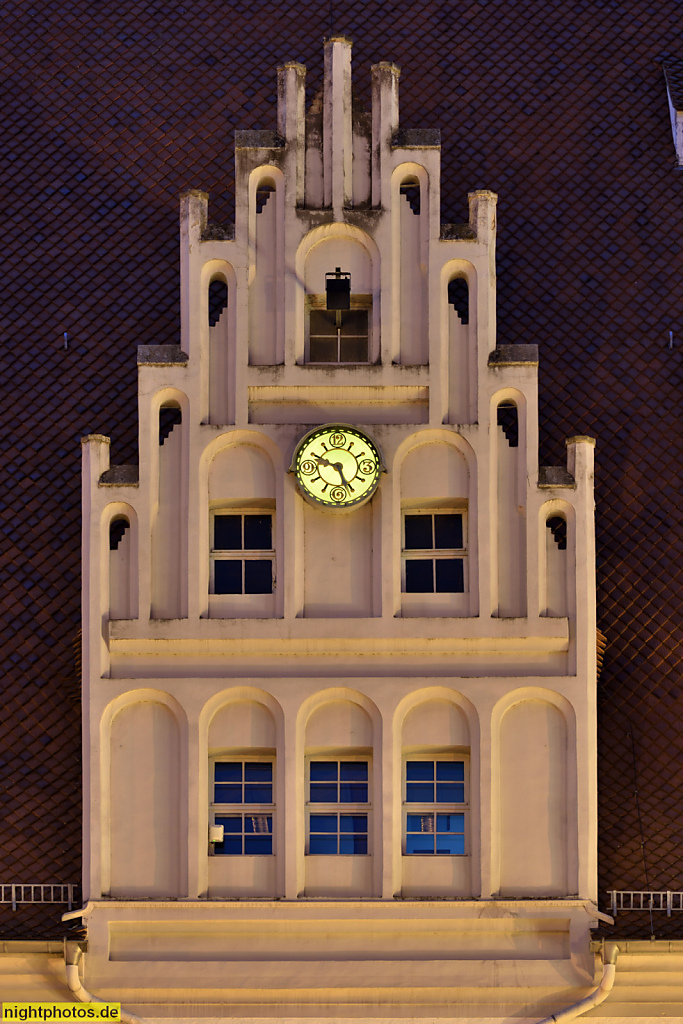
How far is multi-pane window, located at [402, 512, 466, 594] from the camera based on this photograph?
22734mm

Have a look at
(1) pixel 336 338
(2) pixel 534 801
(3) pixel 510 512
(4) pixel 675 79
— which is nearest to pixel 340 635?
(3) pixel 510 512

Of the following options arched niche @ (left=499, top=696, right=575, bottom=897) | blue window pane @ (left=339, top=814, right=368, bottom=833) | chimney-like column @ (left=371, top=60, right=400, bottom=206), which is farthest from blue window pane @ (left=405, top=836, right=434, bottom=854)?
chimney-like column @ (left=371, top=60, right=400, bottom=206)

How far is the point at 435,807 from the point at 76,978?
16.9ft

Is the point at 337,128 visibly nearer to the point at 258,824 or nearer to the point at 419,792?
the point at 419,792

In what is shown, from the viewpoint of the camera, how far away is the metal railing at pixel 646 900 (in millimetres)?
22489

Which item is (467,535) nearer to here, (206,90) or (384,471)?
(384,471)

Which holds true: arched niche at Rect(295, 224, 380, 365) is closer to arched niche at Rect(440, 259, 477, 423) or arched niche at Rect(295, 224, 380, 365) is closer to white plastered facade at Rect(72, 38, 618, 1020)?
white plastered facade at Rect(72, 38, 618, 1020)

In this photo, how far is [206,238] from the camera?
2338 cm

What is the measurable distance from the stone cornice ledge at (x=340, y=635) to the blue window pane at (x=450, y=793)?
1.79 m

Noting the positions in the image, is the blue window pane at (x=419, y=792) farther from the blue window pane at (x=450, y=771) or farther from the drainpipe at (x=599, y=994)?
the drainpipe at (x=599, y=994)

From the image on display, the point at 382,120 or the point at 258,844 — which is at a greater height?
the point at 382,120

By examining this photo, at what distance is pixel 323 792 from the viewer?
22469 millimetres

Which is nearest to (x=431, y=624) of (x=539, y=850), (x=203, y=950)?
(x=539, y=850)

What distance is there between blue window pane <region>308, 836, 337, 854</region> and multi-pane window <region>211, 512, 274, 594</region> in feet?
11.0
